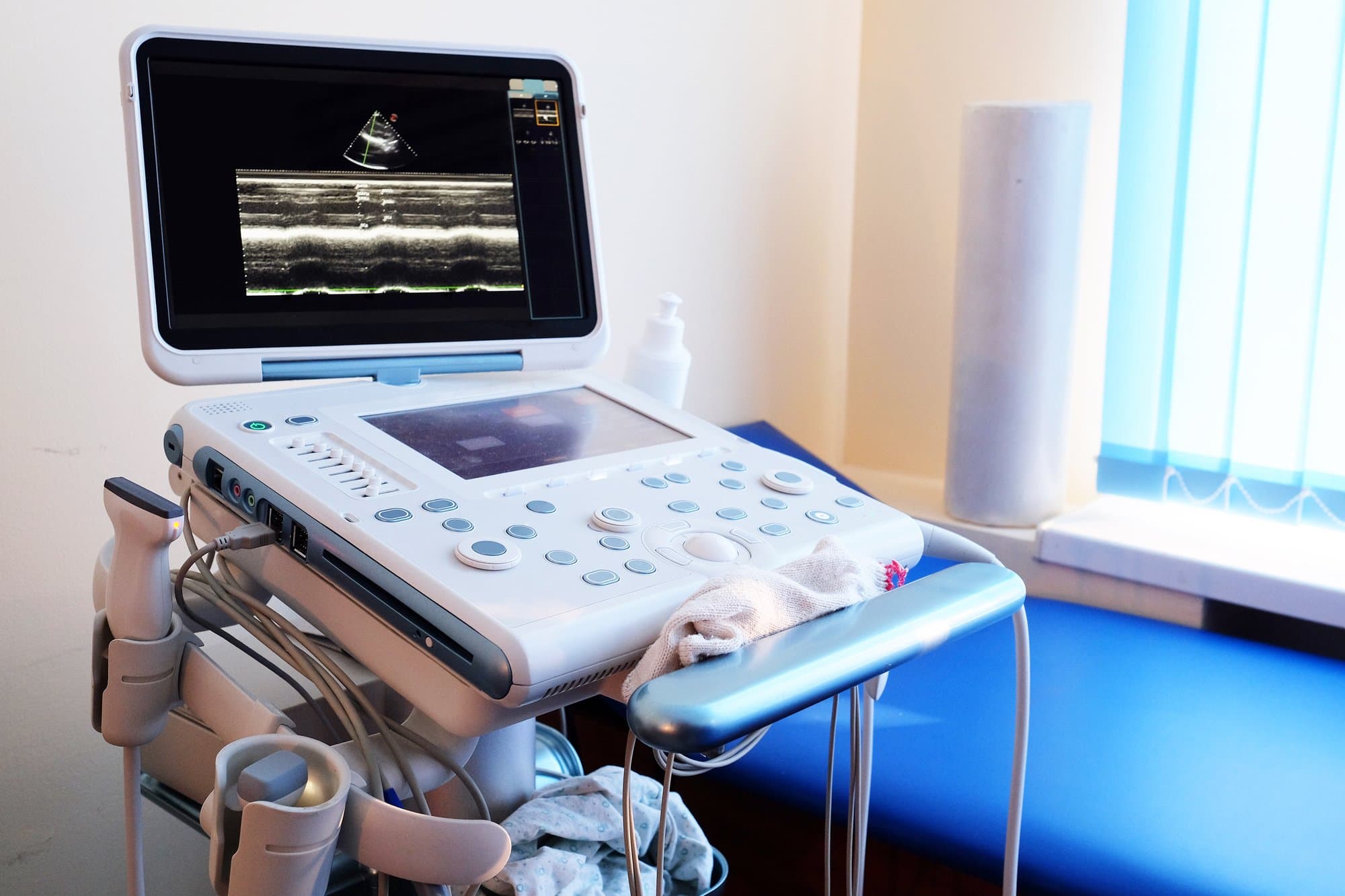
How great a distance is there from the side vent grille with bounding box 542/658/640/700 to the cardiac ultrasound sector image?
0.40 meters

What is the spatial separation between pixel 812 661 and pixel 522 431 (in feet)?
1.16

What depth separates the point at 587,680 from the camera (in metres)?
0.62

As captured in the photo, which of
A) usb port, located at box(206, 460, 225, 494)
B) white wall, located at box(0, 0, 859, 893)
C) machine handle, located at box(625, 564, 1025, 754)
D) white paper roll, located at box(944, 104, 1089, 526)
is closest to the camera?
machine handle, located at box(625, 564, 1025, 754)

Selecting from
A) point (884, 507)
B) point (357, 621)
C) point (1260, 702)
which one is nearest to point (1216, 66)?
point (1260, 702)

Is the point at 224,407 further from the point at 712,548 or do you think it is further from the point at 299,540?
the point at 712,548

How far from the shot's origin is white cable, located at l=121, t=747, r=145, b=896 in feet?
2.31

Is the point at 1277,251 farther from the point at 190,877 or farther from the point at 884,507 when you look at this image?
the point at 190,877

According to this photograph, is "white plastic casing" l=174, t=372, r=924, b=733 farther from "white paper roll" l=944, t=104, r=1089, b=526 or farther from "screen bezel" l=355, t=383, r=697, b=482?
"white paper roll" l=944, t=104, r=1089, b=526

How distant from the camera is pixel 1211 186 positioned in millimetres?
1560

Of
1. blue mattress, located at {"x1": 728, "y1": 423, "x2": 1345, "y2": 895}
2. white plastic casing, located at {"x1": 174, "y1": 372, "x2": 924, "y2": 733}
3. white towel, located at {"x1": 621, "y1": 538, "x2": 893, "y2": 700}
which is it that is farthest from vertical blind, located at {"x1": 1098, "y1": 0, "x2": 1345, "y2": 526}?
white towel, located at {"x1": 621, "y1": 538, "x2": 893, "y2": 700}

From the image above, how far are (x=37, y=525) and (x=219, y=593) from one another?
0.41 m

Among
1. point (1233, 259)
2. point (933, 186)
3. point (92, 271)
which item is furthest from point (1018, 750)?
point (933, 186)

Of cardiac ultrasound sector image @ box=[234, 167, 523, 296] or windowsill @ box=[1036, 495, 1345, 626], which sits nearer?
cardiac ultrasound sector image @ box=[234, 167, 523, 296]

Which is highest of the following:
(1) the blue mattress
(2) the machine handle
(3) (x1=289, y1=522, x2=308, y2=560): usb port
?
(3) (x1=289, y1=522, x2=308, y2=560): usb port
